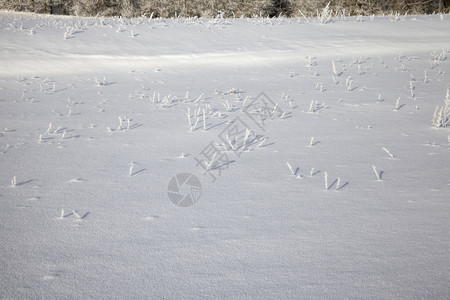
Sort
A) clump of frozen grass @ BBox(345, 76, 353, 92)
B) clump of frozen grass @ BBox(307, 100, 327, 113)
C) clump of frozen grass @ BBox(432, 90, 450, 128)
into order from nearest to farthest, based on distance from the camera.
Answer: clump of frozen grass @ BBox(432, 90, 450, 128) < clump of frozen grass @ BBox(307, 100, 327, 113) < clump of frozen grass @ BBox(345, 76, 353, 92)

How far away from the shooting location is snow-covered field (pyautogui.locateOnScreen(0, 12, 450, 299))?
228 centimetres

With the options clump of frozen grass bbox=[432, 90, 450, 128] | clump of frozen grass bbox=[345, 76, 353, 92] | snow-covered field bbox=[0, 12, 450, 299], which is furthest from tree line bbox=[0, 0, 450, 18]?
clump of frozen grass bbox=[432, 90, 450, 128]

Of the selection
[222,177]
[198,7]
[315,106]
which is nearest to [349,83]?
[315,106]

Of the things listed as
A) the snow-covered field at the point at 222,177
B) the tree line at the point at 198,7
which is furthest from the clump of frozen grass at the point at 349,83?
the tree line at the point at 198,7

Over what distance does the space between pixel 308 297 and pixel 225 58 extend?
25.2 feet

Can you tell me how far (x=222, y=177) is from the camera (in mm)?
3732

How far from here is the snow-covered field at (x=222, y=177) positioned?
89.8 inches

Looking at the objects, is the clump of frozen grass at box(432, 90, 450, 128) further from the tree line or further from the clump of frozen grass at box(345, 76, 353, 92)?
the tree line

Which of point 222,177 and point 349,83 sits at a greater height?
point 349,83

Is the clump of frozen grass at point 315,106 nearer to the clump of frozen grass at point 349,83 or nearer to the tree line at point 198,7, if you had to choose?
the clump of frozen grass at point 349,83

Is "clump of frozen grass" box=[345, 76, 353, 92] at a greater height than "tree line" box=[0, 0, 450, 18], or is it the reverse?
"tree line" box=[0, 0, 450, 18]

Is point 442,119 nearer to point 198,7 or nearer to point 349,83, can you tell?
point 349,83

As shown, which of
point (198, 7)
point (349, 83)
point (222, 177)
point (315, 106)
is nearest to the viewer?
point (222, 177)

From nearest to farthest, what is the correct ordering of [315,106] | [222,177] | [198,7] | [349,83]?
[222,177] → [315,106] → [349,83] → [198,7]
